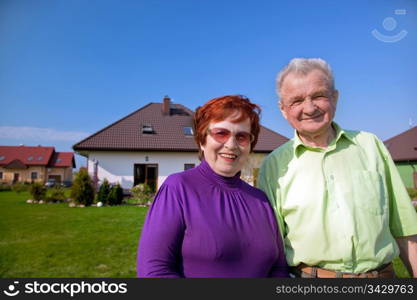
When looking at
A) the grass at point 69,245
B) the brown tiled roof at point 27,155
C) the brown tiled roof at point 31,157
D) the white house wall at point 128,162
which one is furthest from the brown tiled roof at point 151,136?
the brown tiled roof at point 27,155

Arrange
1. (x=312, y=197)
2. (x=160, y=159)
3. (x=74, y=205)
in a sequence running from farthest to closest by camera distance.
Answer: (x=160, y=159), (x=74, y=205), (x=312, y=197)

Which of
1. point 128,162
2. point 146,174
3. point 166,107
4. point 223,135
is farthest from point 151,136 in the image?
point 223,135

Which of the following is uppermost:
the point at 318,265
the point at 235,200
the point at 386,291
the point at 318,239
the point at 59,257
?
the point at 235,200

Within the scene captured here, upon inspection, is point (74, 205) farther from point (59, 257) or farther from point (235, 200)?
point (235, 200)

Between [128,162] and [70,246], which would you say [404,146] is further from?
[70,246]

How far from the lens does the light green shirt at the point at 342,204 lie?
1758 millimetres

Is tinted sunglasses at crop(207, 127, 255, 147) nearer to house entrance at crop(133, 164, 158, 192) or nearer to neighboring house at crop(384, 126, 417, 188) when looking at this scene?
house entrance at crop(133, 164, 158, 192)

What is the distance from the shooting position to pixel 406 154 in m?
21.3

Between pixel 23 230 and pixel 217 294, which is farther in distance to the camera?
pixel 23 230

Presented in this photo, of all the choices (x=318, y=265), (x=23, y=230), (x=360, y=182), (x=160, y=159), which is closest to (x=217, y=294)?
(x=318, y=265)

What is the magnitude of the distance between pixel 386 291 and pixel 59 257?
550 cm

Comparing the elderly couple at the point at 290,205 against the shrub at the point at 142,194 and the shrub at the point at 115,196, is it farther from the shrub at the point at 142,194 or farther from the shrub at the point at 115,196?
the shrub at the point at 142,194

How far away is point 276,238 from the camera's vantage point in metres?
1.78

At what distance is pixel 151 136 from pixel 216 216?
58.7ft
